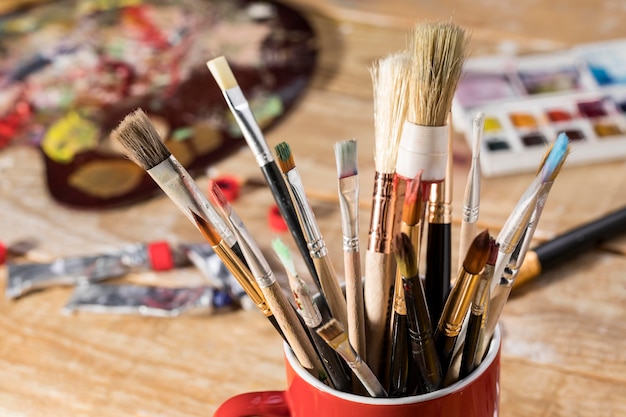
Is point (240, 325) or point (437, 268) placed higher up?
point (437, 268)

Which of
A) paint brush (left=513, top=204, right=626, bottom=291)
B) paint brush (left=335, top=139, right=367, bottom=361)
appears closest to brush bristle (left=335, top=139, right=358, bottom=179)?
paint brush (left=335, top=139, right=367, bottom=361)

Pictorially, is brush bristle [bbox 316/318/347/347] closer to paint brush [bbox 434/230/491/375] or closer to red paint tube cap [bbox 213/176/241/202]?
paint brush [bbox 434/230/491/375]

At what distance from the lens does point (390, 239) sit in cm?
34

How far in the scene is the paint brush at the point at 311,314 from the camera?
0.31m

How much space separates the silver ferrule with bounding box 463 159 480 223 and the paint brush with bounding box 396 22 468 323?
0.02 m

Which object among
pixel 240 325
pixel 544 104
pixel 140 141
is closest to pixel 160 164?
pixel 140 141

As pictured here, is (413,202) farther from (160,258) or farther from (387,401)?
(160,258)

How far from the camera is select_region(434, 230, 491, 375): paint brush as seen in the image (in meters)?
0.31

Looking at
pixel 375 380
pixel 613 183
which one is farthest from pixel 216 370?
pixel 613 183

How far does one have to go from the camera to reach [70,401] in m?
0.52

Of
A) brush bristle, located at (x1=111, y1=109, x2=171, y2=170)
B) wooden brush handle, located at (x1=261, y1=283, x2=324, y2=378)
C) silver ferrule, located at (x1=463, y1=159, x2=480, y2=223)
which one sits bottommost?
wooden brush handle, located at (x1=261, y1=283, x2=324, y2=378)

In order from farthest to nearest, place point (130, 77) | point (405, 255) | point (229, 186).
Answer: point (130, 77) → point (229, 186) → point (405, 255)

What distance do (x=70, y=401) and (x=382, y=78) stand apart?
309mm

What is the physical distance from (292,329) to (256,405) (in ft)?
0.20
